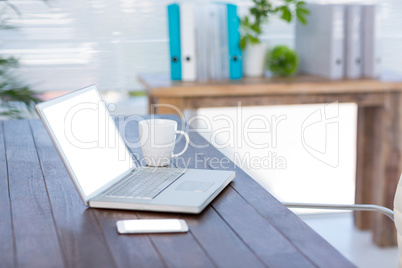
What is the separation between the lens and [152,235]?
0.94 meters

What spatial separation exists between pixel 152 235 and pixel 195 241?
79 mm

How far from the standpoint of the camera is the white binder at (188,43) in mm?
2488

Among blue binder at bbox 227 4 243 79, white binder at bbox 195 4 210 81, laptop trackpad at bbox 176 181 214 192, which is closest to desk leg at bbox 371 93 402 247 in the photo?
blue binder at bbox 227 4 243 79

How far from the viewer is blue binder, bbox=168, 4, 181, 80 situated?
8.22ft

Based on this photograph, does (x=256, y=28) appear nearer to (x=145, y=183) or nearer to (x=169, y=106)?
(x=169, y=106)

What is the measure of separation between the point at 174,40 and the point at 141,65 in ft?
1.13

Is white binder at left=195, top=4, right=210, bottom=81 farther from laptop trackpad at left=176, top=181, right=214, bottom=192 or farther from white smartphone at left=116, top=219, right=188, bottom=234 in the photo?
white smartphone at left=116, top=219, right=188, bottom=234

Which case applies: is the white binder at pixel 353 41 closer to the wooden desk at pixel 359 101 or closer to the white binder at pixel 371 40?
the white binder at pixel 371 40

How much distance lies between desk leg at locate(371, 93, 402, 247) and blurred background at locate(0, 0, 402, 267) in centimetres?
10

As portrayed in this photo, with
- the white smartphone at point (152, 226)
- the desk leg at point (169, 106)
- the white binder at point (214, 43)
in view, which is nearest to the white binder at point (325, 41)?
the white binder at point (214, 43)

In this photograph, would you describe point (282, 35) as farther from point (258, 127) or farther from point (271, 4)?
point (258, 127)

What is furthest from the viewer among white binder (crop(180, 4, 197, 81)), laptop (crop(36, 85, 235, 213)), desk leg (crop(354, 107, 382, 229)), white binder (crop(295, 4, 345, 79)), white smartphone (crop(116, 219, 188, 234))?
desk leg (crop(354, 107, 382, 229))

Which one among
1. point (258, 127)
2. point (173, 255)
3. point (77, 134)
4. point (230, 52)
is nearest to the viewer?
point (173, 255)

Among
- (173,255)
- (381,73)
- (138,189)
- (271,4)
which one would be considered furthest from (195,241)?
(381,73)
